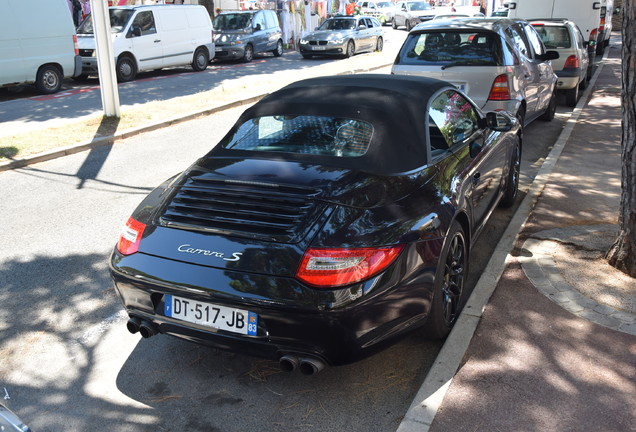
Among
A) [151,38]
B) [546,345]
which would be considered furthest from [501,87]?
[151,38]

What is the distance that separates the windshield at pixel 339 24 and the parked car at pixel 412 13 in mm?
15855

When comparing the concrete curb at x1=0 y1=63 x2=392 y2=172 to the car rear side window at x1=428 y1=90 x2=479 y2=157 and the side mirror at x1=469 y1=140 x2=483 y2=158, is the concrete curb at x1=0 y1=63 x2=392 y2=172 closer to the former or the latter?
the car rear side window at x1=428 y1=90 x2=479 y2=157

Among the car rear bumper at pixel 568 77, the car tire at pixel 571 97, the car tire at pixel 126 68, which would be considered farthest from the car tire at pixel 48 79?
the car tire at pixel 571 97

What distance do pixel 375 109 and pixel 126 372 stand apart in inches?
90.6

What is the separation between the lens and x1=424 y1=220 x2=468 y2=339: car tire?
389 centimetres

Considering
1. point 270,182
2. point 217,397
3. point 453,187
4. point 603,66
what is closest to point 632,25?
point 453,187

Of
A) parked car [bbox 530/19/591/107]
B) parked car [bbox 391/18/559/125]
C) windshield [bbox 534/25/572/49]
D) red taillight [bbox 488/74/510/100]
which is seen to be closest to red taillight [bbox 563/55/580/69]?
parked car [bbox 530/19/591/107]

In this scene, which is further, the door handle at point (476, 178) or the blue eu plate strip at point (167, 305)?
the door handle at point (476, 178)

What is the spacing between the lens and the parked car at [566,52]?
13.0 m

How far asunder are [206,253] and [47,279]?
2.46m

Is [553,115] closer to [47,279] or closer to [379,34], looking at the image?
[47,279]

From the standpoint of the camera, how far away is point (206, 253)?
348 cm

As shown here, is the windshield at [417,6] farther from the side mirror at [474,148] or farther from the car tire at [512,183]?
the side mirror at [474,148]

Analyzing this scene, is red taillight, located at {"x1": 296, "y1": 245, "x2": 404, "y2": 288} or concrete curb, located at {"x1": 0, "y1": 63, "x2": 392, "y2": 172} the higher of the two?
red taillight, located at {"x1": 296, "y1": 245, "x2": 404, "y2": 288}
